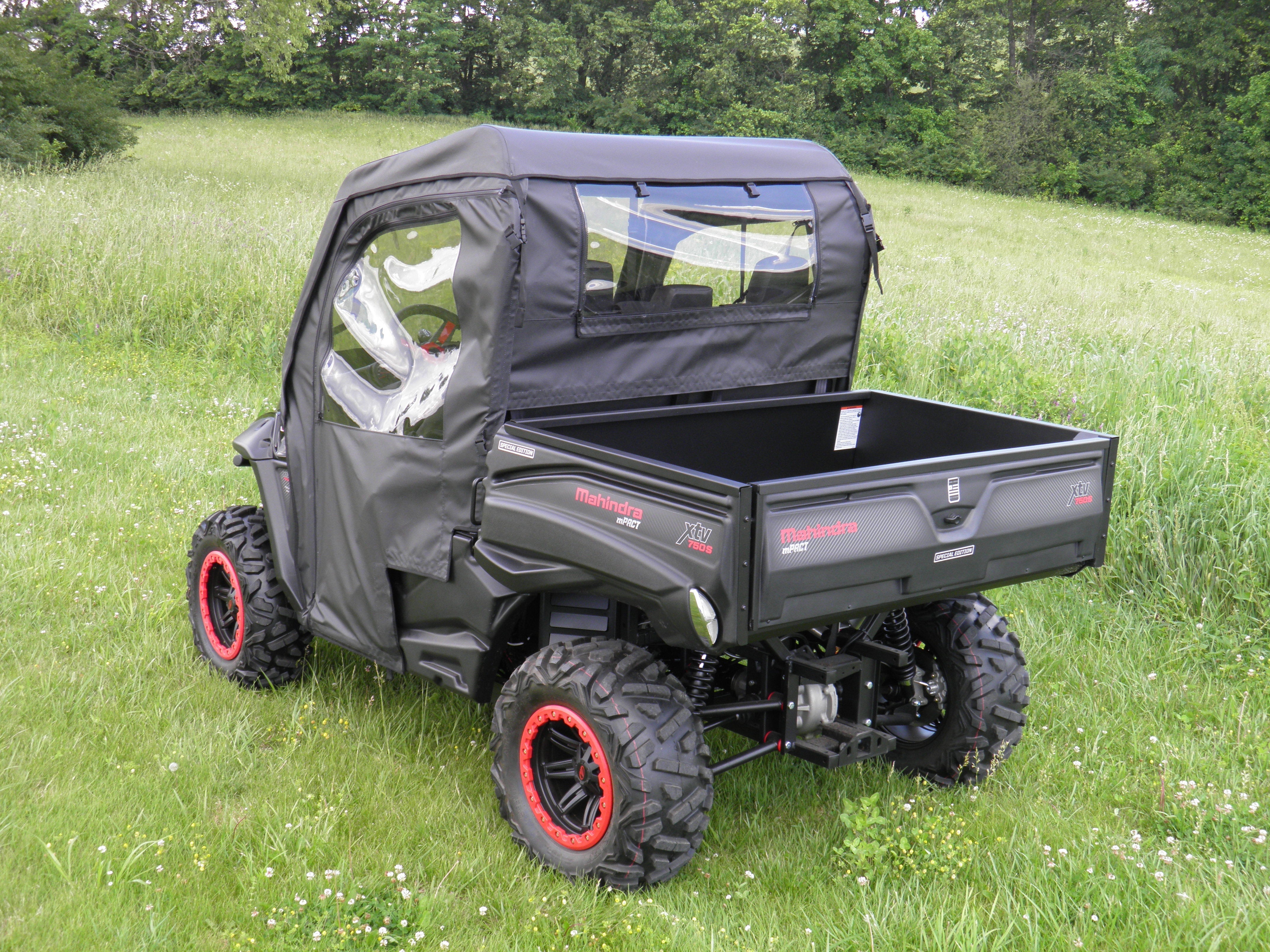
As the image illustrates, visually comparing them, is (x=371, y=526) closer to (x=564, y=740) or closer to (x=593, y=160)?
(x=564, y=740)

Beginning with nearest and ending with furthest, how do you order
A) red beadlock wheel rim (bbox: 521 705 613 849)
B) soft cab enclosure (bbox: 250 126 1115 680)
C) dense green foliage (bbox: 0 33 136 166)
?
1. soft cab enclosure (bbox: 250 126 1115 680)
2. red beadlock wheel rim (bbox: 521 705 613 849)
3. dense green foliage (bbox: 0 33 136 166)

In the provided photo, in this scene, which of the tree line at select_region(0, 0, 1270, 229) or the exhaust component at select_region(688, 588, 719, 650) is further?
the tree line at select_region(0, 0, 1270, 229)

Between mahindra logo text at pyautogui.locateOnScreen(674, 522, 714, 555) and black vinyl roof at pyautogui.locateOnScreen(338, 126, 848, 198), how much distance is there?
1.19m

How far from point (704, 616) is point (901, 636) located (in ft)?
3.89

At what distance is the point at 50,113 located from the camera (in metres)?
17.9

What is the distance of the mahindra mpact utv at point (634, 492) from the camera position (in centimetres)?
277

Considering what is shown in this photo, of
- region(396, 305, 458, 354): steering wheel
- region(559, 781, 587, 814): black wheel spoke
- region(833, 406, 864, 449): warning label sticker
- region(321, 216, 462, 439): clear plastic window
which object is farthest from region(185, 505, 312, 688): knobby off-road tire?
region(833, 406, 864, 449): warning label sticker

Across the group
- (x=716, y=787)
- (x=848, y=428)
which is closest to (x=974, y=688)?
(x=716, y=787)

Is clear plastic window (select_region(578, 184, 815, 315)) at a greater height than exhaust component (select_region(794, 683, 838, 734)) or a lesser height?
greater

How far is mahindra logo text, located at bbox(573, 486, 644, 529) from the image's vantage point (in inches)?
107

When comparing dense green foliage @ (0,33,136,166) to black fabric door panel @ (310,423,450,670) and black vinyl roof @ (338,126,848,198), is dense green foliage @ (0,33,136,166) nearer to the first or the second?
black fabric door panel @ (310,423,450,670)

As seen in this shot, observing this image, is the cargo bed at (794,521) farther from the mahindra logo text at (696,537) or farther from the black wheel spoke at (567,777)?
the black wheel spoke at (567,777)

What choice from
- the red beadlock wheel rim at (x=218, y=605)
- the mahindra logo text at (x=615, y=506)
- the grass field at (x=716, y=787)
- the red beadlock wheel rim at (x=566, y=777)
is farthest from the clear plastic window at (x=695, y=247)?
the red beadlock wheel rim at (x=218, y=605)

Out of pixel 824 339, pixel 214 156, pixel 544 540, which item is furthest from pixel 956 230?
pixel 544 540
